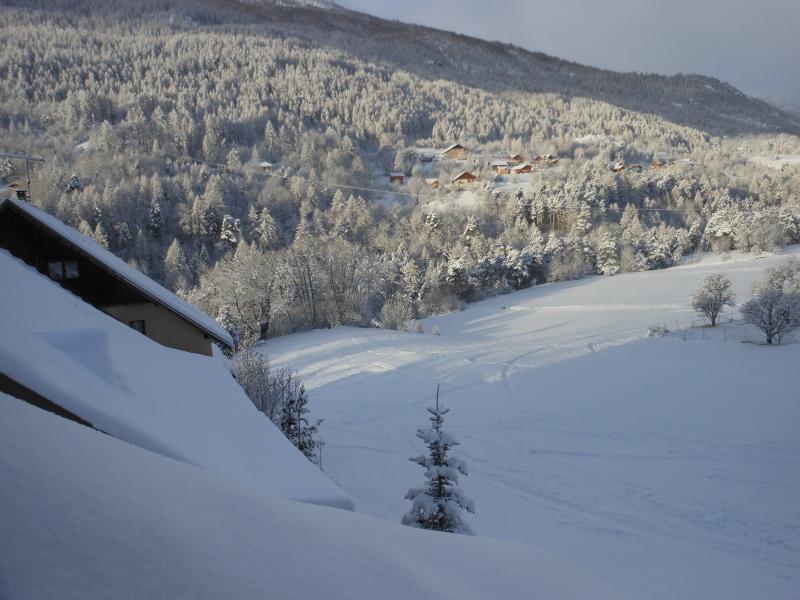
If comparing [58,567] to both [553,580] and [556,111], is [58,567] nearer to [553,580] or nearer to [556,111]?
[553,580]

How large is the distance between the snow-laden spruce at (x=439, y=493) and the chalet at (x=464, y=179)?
9117 cm

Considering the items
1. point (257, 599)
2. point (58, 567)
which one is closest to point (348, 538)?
point (257, 599)

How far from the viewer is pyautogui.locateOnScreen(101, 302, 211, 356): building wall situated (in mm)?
11320

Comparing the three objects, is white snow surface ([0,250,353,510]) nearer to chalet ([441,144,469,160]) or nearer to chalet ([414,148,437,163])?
chalet ([414,148,437,163])

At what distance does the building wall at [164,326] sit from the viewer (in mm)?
11320

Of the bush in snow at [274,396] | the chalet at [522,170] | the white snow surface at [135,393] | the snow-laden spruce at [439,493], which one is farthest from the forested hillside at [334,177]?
the snow-laden spruce at [439,493]

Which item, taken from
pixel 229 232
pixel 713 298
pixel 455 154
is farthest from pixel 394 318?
pixel 455 154

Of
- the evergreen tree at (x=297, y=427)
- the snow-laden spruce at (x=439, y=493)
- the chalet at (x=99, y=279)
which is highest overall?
the chalet at (x=99, y=279)

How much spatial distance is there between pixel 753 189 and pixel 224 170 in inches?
4231

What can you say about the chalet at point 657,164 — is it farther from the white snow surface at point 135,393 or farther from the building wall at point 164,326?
the white snow surface at point 135,393

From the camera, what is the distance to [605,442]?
14500mm

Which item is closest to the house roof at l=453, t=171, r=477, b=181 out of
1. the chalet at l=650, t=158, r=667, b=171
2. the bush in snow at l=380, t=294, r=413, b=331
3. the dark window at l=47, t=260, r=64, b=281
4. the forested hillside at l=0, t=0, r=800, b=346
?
the forested hillside at l=0, t=0, r=800, b=346

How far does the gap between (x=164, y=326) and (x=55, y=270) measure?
272cm

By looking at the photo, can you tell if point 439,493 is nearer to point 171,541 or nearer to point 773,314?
point 171,541
